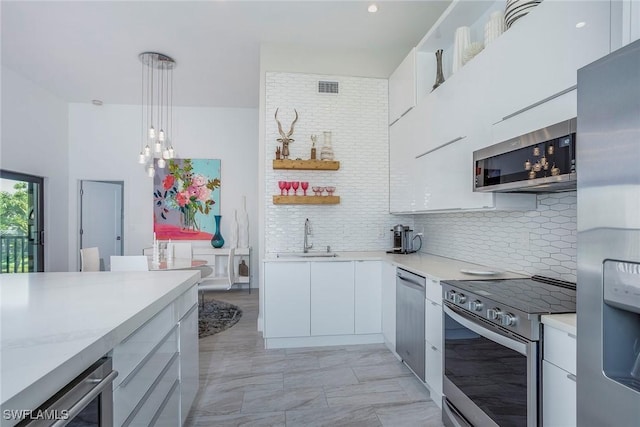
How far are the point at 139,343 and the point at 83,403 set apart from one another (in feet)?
1.36

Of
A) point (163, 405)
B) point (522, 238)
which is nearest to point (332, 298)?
point (522, 238)

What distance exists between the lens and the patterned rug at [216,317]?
12.3ft

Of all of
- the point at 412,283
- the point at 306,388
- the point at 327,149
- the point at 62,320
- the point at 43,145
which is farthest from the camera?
the point at 43,145

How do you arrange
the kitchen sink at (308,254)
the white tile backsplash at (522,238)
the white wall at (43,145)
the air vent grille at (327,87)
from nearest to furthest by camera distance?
the white tile backsplash at (522,238) < the kitchen sink at (308,254) < the air vent grille at (327,87) < the white wall at (43,145)

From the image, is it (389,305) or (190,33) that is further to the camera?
(190,33)

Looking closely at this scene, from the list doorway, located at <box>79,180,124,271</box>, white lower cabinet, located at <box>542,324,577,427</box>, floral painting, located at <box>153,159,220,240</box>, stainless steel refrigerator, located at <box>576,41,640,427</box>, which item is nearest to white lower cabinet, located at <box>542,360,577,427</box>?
white lower cabinet, located at <box>542,324,577,427</box>

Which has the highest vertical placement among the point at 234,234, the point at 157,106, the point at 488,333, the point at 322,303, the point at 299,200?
the point at 157,106

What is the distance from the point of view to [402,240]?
376 cm

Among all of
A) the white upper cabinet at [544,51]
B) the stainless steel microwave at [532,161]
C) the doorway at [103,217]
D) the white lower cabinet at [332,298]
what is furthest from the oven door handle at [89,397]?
the doorway at [103,217]

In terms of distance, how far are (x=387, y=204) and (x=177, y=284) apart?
2.82 m

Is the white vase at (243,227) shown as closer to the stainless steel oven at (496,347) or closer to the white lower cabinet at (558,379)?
the stainless steel oven at (496,347)

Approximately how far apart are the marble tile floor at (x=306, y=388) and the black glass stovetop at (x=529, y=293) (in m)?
0.94

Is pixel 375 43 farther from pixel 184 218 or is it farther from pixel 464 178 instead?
pixel 184 218

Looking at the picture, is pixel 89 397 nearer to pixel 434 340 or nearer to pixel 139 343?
pixel 139 343
